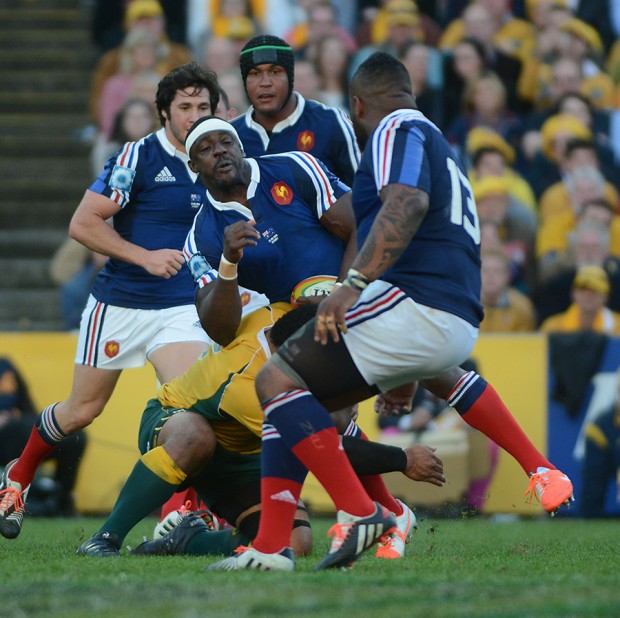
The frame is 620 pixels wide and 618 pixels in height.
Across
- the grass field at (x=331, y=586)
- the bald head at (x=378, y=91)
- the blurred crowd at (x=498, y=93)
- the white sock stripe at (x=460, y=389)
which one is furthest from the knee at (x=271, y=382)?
the blurred crowd at (x=498, y=93)

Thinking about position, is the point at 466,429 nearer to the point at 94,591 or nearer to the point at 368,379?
the point at 368,379

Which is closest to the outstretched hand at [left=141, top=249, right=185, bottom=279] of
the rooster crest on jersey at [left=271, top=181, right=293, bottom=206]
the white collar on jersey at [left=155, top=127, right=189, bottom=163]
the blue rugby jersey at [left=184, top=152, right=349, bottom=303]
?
the white collar on jersey at [left=155, top=127, right=189, bottom=163]

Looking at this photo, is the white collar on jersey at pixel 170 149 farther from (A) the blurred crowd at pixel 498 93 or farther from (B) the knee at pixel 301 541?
(A) the blurred crowd at pixel 498 93

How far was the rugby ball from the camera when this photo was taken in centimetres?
630

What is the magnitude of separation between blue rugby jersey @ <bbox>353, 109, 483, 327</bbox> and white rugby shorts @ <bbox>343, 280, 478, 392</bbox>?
0.05 metres

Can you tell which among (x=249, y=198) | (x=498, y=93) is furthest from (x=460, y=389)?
(x=498, y=93)

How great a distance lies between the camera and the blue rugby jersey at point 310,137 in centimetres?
754

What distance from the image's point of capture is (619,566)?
581cm

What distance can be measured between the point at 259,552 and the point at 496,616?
1.42 metres

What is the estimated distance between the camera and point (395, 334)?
5.26 meters

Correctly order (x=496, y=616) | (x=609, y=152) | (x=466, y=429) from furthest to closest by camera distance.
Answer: (x=609, y=152), (x=466, y=429), (x=496, y=616)

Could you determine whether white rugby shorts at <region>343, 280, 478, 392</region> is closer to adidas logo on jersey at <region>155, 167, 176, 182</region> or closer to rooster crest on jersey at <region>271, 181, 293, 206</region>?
rooster crest on jersey at <region>271, 181, 293, 206</region>

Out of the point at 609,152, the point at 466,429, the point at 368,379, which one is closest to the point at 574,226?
the point at 609,152

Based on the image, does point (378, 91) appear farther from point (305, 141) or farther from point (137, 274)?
point (137, 274)
